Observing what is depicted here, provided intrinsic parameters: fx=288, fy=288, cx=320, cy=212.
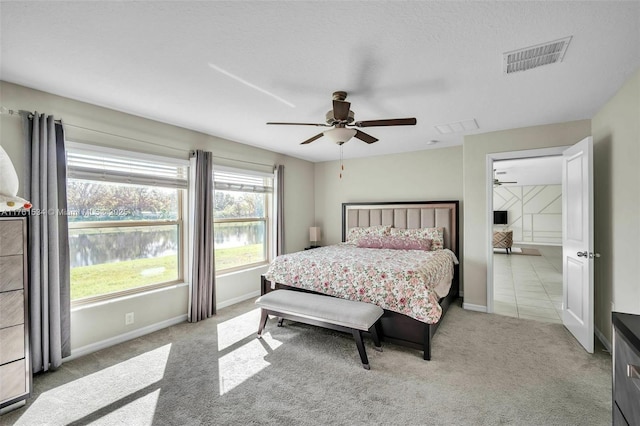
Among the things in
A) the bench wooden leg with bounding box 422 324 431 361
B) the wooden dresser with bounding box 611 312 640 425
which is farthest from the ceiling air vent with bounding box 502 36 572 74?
the bench wooden leg with bounding box 422 324 431 361

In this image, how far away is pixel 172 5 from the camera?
5.05 feet

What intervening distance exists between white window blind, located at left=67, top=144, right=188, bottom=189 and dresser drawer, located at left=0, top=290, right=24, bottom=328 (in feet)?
4.03

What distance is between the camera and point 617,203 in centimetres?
265

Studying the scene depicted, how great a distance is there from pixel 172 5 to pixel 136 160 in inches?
89.4

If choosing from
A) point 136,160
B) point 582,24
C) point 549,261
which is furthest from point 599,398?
point 549,261

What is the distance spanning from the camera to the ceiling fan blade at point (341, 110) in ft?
7.69

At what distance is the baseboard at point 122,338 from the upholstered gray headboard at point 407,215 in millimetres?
3329

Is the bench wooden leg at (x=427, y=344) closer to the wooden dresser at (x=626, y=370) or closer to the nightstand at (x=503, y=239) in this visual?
the wooden dresser at (x=626, y=370)

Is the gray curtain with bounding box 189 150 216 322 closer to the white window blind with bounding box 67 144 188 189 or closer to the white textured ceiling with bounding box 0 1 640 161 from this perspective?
the white window blind with bounding box 67 144 188 189

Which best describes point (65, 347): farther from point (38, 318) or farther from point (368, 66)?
point (368, 66)

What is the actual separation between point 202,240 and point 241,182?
4.09 feet

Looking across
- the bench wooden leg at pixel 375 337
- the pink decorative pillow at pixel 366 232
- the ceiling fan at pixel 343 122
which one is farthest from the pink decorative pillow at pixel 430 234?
A: the ceiling fan at pixel 343 122

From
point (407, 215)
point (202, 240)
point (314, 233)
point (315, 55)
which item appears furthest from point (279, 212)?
point (315, 55)

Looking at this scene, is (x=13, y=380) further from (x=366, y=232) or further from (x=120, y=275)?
(x=366, y=232)
